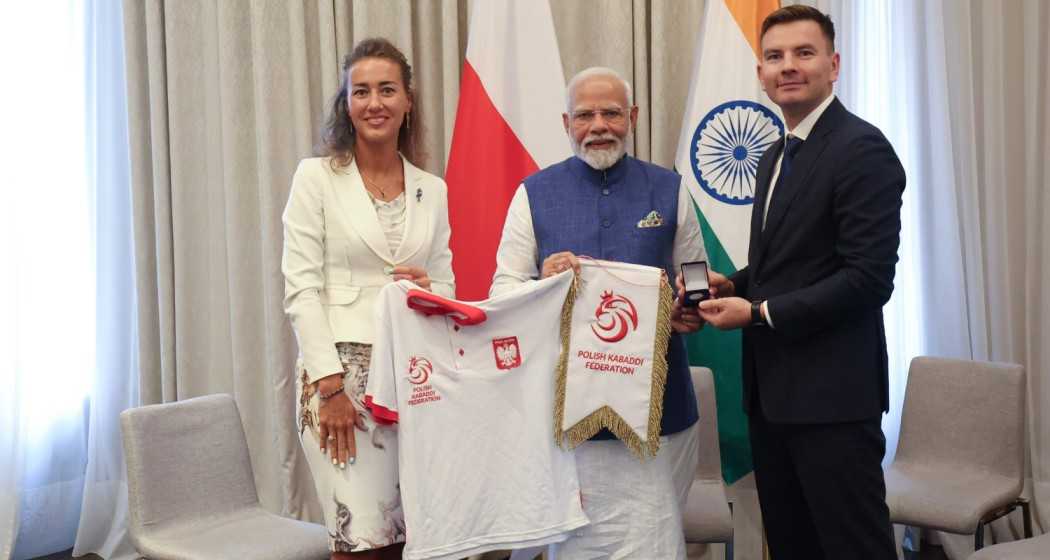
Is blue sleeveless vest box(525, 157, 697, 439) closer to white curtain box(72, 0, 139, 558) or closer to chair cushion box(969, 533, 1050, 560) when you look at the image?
chair cushion box(969, 533, 1050, 560)

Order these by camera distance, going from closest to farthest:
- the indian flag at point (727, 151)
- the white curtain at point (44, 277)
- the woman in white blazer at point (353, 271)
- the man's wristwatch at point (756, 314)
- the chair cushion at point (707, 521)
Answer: the man's wristwatch at point (756, 314)
the woman in white blazer at point (353, 271)
the chair cushion at point (707, 521)
the indian flag at point (727, 151)
the white curtain at point (44, 277)

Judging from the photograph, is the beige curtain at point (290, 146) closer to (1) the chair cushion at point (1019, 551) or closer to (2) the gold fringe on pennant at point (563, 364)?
(1) the chair cushion at point (1019, 551)

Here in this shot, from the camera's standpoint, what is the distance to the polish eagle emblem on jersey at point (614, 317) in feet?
8.16

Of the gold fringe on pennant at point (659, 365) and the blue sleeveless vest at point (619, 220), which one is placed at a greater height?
the blue sleeveless vest at point (619, 220)

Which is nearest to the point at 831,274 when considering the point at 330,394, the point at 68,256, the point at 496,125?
the point at 330,394

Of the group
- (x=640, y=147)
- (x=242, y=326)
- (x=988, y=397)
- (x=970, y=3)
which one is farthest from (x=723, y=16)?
(x=242, y=326)

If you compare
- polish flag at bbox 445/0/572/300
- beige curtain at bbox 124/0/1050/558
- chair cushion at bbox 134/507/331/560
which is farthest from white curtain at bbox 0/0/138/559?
polish flag at bbox 445/0/572/300

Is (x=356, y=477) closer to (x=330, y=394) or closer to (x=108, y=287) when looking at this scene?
(x=330, y=394)

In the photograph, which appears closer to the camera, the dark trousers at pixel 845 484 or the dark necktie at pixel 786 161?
the dark trousers at pixel 845 484

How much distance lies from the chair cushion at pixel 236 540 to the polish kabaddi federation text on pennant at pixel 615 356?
103 centimetres

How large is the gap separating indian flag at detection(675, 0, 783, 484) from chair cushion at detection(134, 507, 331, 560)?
1.73m

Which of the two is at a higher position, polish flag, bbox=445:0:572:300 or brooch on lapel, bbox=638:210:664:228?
polish flag, bbox=445:0:572:300

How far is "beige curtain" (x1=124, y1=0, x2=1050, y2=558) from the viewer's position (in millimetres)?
4262

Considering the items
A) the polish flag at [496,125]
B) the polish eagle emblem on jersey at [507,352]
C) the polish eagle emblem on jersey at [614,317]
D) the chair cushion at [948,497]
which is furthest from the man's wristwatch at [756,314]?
the polish flag at [496,125]
